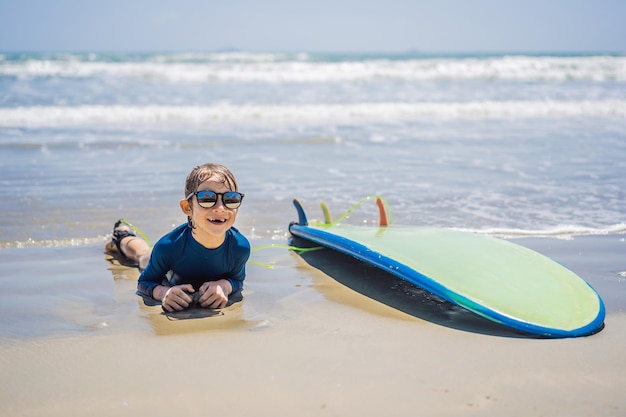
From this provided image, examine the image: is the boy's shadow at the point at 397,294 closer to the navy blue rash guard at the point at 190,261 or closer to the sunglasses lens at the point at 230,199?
the navy blue rash guard at the point at 190,261

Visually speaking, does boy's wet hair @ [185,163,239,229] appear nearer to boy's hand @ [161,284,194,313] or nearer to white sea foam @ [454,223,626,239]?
boy's hand @ [161,284,194,313]

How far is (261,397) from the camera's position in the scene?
7.32 ft

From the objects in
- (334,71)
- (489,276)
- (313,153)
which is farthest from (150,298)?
(334,71)

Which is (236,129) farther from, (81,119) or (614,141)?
(614,141)

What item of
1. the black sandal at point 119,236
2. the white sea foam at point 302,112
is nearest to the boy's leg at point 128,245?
the black sandal at point 119,236

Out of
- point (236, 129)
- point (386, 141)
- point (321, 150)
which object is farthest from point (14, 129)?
point (386, 141)

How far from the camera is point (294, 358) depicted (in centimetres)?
255

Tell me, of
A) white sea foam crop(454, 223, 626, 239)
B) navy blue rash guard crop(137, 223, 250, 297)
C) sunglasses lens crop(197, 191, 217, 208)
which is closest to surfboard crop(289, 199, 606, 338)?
navy blue rash guard crop(137, 223, 250, 297)

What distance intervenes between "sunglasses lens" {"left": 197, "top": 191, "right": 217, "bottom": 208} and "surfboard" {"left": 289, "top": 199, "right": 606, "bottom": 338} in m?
0.89

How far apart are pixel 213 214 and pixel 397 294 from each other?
3.28 ft

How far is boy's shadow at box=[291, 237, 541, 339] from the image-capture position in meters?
2.85

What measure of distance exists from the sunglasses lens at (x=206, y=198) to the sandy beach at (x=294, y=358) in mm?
515

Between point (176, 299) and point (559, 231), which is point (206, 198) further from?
point (559, 231)

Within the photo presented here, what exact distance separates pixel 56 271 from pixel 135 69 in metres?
19.8
